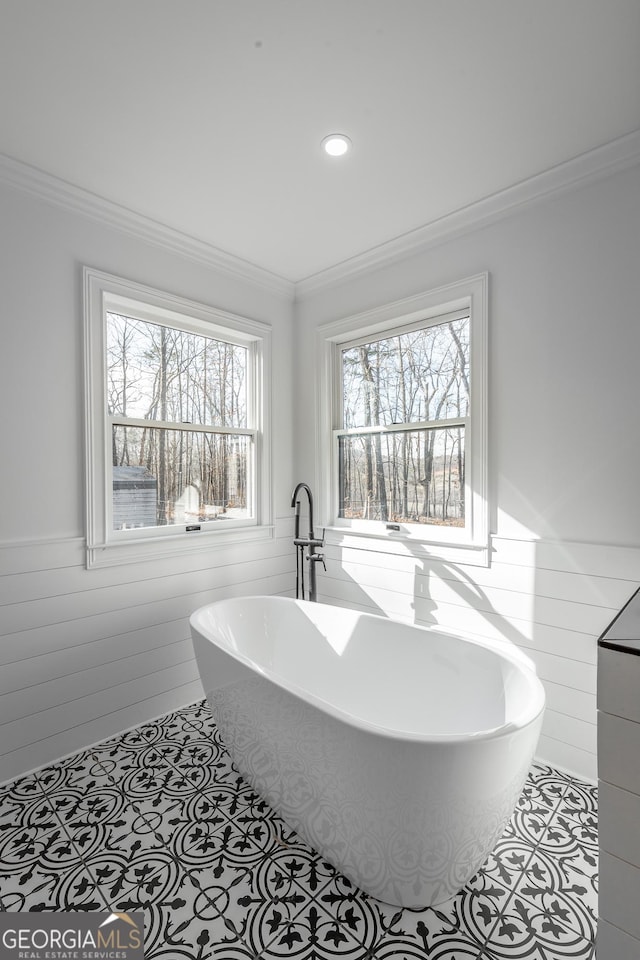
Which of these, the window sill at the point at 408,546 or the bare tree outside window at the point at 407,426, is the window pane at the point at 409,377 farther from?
the window sill at the point at 408,546

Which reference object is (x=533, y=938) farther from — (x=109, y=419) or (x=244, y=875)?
(x=109, y=419)

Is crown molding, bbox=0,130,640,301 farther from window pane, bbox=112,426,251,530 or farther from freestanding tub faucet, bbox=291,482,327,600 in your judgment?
freestanding tub faucet, bbox=291,482,327,600

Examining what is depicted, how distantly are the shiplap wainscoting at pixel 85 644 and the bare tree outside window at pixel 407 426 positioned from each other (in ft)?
3.34

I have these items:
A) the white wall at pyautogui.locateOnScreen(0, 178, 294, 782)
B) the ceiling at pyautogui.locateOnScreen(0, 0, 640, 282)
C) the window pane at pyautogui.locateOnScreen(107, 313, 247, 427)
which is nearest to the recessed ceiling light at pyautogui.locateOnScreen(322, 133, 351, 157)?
the ceiling at pyautogui.locateOnScreen(0, 0, 640, 282)

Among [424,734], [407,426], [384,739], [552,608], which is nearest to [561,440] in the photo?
[552,608]

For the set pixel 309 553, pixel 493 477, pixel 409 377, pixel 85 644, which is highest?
pixel 409 377

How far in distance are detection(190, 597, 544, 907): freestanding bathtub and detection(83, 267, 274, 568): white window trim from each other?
52 centimetres

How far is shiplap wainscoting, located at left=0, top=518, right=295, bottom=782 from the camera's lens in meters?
2.15

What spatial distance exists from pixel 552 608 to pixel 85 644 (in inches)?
85.9

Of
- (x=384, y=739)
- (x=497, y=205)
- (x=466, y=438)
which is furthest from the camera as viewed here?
(x=466, y=438)

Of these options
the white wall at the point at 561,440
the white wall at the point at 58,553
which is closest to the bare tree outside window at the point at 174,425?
the white wall at the point at 58,553

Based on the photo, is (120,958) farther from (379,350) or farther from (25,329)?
(379,350)

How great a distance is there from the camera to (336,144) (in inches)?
76.4

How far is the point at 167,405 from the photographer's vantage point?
280cm
